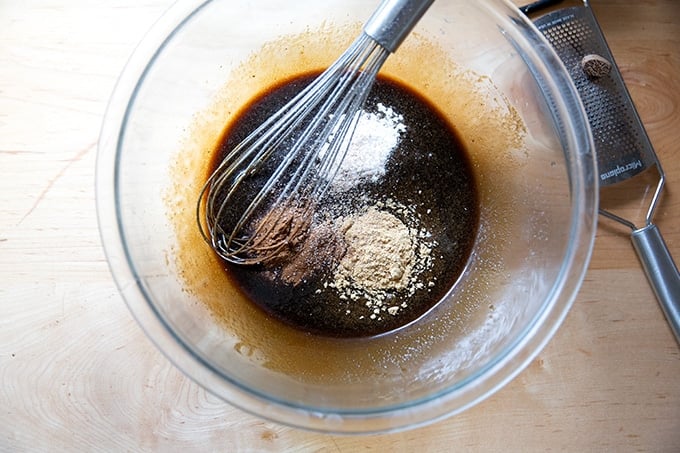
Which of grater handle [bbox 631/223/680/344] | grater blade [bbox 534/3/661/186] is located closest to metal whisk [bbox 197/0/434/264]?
grater blade [bbox 534/3/661/186]

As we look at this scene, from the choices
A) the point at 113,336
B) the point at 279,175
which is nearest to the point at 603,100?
the point at 279,175

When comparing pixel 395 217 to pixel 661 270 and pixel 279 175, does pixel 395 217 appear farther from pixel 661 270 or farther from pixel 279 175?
pixel 661 270

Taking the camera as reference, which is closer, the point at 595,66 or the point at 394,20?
the point at 394,20

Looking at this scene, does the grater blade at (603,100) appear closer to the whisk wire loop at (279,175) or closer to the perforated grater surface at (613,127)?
the perforated grater surface at (613,127)

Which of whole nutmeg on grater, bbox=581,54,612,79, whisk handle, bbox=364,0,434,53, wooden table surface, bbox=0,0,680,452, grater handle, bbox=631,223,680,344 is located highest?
whole nutmeg on grater, bbox=581,54,612,79

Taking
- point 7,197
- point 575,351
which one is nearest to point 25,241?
point 7,197

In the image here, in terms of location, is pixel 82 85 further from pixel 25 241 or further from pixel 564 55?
pixel 564 55

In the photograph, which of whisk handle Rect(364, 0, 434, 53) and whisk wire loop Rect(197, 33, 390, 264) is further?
whisk wire loop Rect(197, 33, 390, 264)

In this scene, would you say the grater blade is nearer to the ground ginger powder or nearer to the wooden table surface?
the wooden table surface
